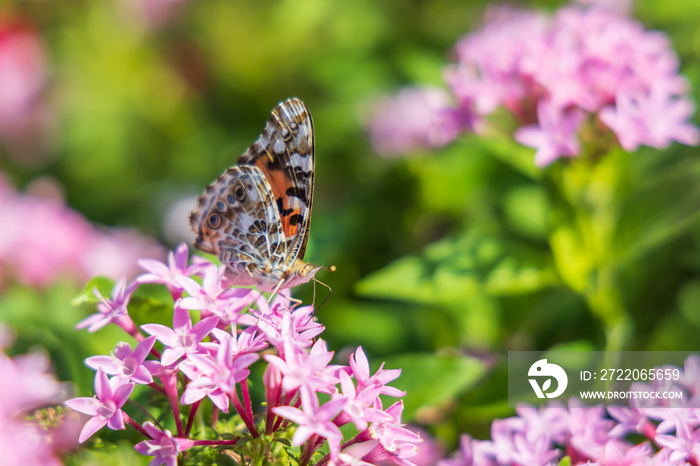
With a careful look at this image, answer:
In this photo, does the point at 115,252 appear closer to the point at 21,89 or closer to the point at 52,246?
the point at 52,246

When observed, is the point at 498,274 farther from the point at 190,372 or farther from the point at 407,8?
the point at 407,8

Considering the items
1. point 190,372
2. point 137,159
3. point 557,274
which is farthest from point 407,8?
point 190,372

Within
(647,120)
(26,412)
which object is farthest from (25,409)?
(647,120)

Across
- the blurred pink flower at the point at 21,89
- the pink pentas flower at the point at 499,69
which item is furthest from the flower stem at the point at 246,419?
the blurred pink flower at the point at 21,89

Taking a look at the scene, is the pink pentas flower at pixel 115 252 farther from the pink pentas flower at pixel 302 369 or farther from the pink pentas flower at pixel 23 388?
the pink pentas flower at pixel 302 369

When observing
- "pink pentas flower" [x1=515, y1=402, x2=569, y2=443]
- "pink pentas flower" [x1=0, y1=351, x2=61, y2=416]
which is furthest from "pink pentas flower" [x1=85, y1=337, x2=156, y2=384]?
"pink pentas flower" [x1=515, y1=402, x2=569, y2=443]

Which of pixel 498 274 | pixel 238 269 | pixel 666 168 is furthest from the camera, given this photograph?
pixel 666 168
